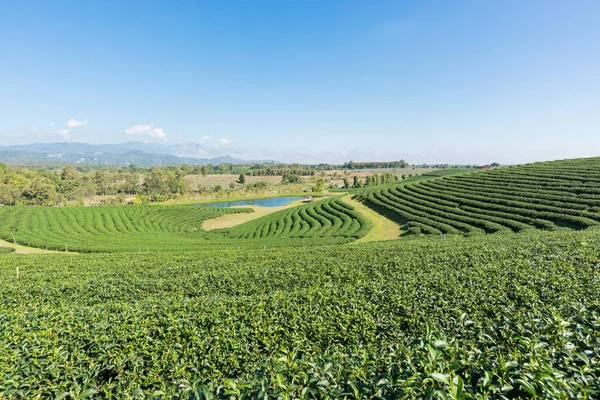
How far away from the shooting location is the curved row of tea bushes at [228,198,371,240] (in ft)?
123

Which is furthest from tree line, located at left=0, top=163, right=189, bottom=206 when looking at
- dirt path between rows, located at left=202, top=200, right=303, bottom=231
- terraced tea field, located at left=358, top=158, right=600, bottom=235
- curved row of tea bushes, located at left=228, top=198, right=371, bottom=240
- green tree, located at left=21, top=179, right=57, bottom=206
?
terraced tea field, located at left=358, top=158, right=600, bottom=235

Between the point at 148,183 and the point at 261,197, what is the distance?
51.2m

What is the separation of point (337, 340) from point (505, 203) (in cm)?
4149

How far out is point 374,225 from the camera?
39844 millimetres

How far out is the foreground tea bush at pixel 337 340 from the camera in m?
2.65

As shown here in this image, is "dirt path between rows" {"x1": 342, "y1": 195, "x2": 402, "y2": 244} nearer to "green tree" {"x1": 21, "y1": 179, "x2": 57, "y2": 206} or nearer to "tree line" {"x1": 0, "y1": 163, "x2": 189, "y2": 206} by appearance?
"tree line" {"x1": 0, "y1": 163, "x2": 189, "y2": 206}

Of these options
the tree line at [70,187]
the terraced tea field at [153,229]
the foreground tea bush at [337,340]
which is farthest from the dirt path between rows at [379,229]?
the tree line at [70,187]

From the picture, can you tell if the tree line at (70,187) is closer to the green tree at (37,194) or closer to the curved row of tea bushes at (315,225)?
the green tree at (37,194)

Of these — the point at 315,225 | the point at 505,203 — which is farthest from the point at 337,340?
the point at 505,203

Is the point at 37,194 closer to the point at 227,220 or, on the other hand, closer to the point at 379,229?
the point at 227,220

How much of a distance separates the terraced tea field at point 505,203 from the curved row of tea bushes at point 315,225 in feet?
20.9

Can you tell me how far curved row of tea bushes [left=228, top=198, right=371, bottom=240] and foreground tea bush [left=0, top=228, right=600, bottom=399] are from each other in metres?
27.0

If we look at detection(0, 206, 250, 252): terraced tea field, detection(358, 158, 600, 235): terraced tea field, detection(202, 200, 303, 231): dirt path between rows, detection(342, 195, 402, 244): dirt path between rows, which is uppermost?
detection(358, 158, 600, 235): terraced tea field

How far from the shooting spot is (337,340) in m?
5.52
